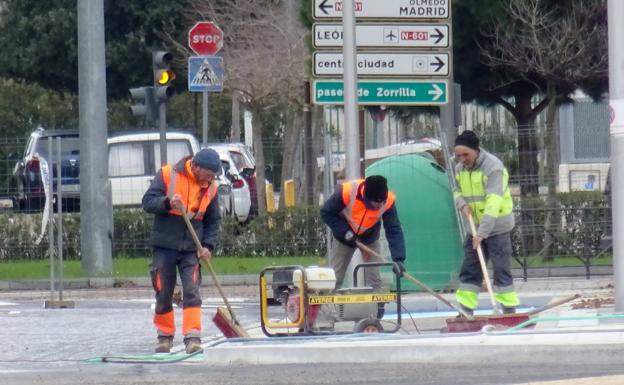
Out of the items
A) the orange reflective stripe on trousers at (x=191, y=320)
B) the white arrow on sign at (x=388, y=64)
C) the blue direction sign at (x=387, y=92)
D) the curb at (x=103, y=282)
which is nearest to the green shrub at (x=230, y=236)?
the curb at (x=103, y=282)

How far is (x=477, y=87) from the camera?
73.4 ft

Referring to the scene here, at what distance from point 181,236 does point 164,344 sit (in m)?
0.82

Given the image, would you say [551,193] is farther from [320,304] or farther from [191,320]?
[191,320]

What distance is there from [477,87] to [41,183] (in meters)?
6.90

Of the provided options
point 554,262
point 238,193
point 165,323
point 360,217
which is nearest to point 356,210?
point 360,217

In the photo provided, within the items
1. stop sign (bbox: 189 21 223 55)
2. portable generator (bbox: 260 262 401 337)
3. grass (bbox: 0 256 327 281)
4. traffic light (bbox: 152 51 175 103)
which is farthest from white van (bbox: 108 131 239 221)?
portable generator (bbox: 260 262 401 337)

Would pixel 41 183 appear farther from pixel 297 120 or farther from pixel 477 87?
pixel 297 120

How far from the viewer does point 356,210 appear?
1210 cm

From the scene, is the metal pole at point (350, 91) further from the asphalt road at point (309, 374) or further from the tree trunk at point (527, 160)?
the tree trunk at point (527, 160)

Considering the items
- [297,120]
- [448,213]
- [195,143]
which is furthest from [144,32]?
[448,213]

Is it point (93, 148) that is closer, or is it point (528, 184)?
point (528, 184)

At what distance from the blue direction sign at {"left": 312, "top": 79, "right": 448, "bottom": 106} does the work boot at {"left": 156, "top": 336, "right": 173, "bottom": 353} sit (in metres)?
4.81

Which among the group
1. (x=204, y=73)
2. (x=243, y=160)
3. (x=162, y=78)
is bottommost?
(x=243, y=160)

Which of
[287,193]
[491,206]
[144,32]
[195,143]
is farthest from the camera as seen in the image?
[144,32]
